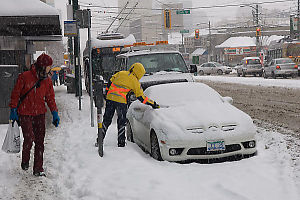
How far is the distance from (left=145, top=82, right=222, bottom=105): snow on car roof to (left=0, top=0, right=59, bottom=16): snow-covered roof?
6.16m

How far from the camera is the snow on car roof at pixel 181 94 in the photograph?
7.82 meters

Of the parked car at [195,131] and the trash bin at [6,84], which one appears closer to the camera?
the parked car at [195,131]

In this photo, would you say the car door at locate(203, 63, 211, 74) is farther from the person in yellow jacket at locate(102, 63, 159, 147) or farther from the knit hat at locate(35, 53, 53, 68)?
the knit hat at locate(35, 53, 53, 68)

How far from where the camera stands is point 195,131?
6.48 metres

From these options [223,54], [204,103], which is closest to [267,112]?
[204,103]

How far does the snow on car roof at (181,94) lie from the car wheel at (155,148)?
102cm

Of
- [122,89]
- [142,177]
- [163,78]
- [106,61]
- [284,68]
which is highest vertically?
[106,61]

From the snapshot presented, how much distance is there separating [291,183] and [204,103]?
8.29 feet

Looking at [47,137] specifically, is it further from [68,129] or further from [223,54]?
[223,54]

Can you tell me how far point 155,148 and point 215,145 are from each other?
1.05 metres

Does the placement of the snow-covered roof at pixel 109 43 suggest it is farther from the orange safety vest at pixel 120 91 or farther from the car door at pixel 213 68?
the car door at pixel 213 68

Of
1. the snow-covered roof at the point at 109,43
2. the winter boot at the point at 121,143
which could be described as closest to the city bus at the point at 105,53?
the snow-covered roof at the point at 109,43

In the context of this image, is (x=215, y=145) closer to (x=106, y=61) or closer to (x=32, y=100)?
(x=32, y=100)

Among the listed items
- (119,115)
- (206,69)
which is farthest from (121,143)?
(206,69)
